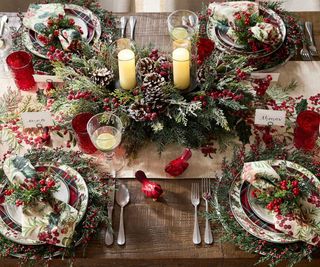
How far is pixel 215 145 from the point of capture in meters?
1.60

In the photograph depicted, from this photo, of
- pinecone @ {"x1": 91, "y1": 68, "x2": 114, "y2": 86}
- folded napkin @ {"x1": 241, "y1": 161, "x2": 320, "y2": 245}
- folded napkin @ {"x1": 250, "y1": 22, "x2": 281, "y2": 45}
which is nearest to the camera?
folded napkin @ {"x1": 241, "y1": 161, "x2": 320, "y2": 245}

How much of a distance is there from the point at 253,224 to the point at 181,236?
0.67ft

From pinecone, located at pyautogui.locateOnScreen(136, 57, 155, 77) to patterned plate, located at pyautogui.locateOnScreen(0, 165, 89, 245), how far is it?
1.29ft

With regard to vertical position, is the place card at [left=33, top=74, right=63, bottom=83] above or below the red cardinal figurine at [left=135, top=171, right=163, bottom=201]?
above

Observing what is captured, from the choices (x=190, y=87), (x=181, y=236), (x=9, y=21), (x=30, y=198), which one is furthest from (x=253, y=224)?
(x=9, y=21)

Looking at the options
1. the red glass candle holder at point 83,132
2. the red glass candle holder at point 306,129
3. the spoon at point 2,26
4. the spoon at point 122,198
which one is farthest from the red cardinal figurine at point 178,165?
the spoon at point 2,26

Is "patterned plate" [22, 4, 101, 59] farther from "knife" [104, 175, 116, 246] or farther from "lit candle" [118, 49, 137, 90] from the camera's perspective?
"knife" [104, 175, 116, 246]

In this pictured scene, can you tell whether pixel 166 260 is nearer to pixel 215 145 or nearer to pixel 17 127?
pixel 215 145

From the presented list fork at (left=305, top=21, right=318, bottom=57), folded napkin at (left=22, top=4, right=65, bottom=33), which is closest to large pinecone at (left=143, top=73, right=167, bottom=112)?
folded napkin at (left=22, top=4, right=65, bottom=33)

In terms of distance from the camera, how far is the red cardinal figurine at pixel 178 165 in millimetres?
1510

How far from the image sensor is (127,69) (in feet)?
5.14

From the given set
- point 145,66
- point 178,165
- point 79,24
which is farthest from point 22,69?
point 178,165

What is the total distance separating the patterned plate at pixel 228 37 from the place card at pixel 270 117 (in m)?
0.28

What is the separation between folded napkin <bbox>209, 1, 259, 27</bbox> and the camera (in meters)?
1.80
